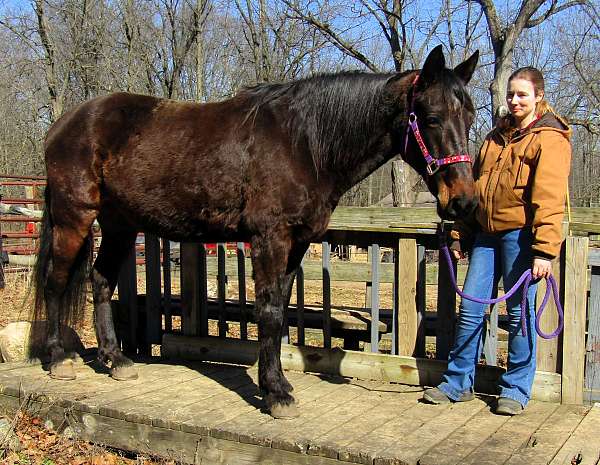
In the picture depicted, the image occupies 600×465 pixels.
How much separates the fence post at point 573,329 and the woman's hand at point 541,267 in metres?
0.51

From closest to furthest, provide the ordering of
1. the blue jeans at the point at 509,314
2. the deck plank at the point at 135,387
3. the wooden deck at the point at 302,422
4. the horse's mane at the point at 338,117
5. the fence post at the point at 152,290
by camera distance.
A: the wooden deck at the point at 302,422 → the blue jeans at the point at 509,314 → the horse's mane at the point at 338,117 → the deck plank at the point at 135,387 → the fence post at the point at 152,290

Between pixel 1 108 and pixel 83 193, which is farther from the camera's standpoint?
pixel 1 108

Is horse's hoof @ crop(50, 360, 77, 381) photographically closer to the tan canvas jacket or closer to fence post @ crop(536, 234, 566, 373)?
the tan canvas jacket

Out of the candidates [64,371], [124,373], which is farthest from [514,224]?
[64,371]

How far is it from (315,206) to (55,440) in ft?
7.44

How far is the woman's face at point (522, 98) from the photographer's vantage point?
Answer: 3.08 m

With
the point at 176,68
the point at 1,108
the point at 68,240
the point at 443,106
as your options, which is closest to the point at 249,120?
the point at 443,106

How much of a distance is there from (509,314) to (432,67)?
1447mm

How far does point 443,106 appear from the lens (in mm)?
3021

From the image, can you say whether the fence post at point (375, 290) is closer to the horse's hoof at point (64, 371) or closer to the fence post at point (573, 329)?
the fence post at point (573, 329)

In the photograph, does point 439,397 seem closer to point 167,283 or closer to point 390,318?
point 390,318

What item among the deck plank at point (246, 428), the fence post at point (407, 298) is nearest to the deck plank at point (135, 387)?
the deck plank at point (246, 428)

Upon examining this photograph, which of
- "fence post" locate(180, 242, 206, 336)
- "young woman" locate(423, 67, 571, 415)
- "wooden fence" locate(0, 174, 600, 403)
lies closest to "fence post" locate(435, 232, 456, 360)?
"wooden fence" locate(0, 174, 600, 403)

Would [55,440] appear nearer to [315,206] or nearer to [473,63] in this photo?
[315,206]
